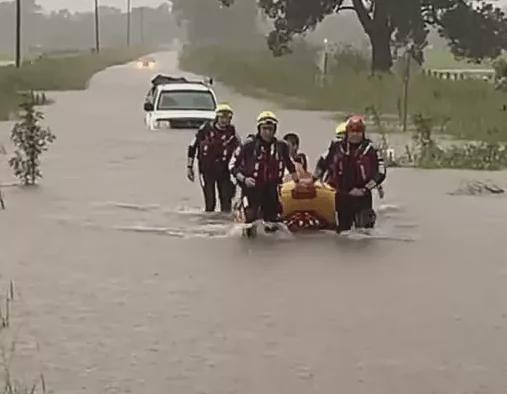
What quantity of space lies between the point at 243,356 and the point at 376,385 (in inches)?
44.8

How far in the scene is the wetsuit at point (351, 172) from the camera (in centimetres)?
1538

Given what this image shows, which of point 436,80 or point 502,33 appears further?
point 502,33

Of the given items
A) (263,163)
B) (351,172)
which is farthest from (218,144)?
(351,172)

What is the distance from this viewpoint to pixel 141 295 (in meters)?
12.1

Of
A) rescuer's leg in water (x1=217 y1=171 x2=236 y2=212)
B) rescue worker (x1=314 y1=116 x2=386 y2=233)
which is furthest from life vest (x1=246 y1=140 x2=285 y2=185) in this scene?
rescuer's leg in water (x1=217 y1=171 x2=236 y2=212)

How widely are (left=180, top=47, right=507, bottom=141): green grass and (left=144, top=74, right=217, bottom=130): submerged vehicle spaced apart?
610cm

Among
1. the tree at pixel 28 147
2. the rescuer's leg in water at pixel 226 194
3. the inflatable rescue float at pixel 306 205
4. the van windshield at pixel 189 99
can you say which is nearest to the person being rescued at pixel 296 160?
the inflatable rescue float at pixel 306 205

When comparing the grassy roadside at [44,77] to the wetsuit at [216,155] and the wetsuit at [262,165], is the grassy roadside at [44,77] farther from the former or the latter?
the wetsuit at [262,165]

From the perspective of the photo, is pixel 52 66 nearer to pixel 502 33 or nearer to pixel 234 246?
pixel 502 33

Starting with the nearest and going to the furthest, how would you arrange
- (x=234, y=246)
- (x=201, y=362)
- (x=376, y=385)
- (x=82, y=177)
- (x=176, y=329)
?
(x=376, y=385), (x=201, y=362), (x=176, y=329), (x=234, y=246), (x=82, y=177)

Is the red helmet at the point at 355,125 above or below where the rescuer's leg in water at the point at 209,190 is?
above

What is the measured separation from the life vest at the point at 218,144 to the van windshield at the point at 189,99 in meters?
14.6

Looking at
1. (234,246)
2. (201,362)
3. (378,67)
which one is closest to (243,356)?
(201,362)

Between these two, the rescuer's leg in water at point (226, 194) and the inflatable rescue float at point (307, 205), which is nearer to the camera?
the inflatable rescue float at point (307, 205)
